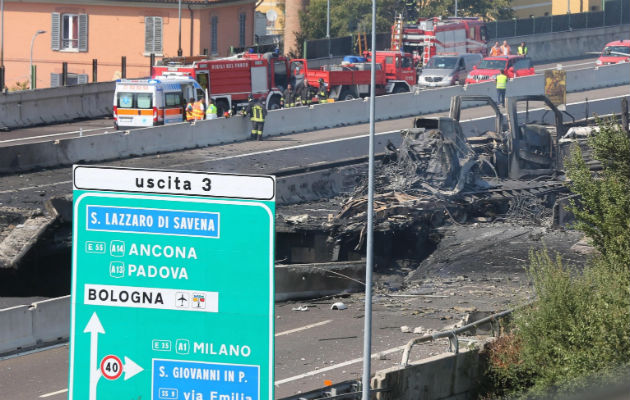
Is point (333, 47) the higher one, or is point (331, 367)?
point (333, 47)

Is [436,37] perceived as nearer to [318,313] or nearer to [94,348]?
[318,313]

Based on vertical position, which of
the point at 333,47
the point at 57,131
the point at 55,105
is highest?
the point at 333,47

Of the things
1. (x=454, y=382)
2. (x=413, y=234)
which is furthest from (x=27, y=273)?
(x=454, y=382)

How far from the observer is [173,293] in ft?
22.3

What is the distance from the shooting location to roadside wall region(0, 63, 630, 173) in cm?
3325

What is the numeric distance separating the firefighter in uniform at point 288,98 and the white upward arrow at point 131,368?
3927cm

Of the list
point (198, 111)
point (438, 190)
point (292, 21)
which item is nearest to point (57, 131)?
point (198, 111)

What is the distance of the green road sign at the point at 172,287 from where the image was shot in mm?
6750

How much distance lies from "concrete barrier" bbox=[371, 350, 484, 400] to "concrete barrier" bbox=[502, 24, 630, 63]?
174ft

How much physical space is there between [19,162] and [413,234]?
11885 millimetres

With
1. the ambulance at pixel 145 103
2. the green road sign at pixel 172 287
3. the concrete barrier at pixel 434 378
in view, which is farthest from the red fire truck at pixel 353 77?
the green road sign at pixel 172 287

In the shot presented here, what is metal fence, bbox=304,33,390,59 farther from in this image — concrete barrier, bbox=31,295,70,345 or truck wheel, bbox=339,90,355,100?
concrete barrier, bbox=31,295,70,345

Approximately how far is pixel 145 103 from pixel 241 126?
3.49m

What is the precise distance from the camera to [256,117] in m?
38.5
